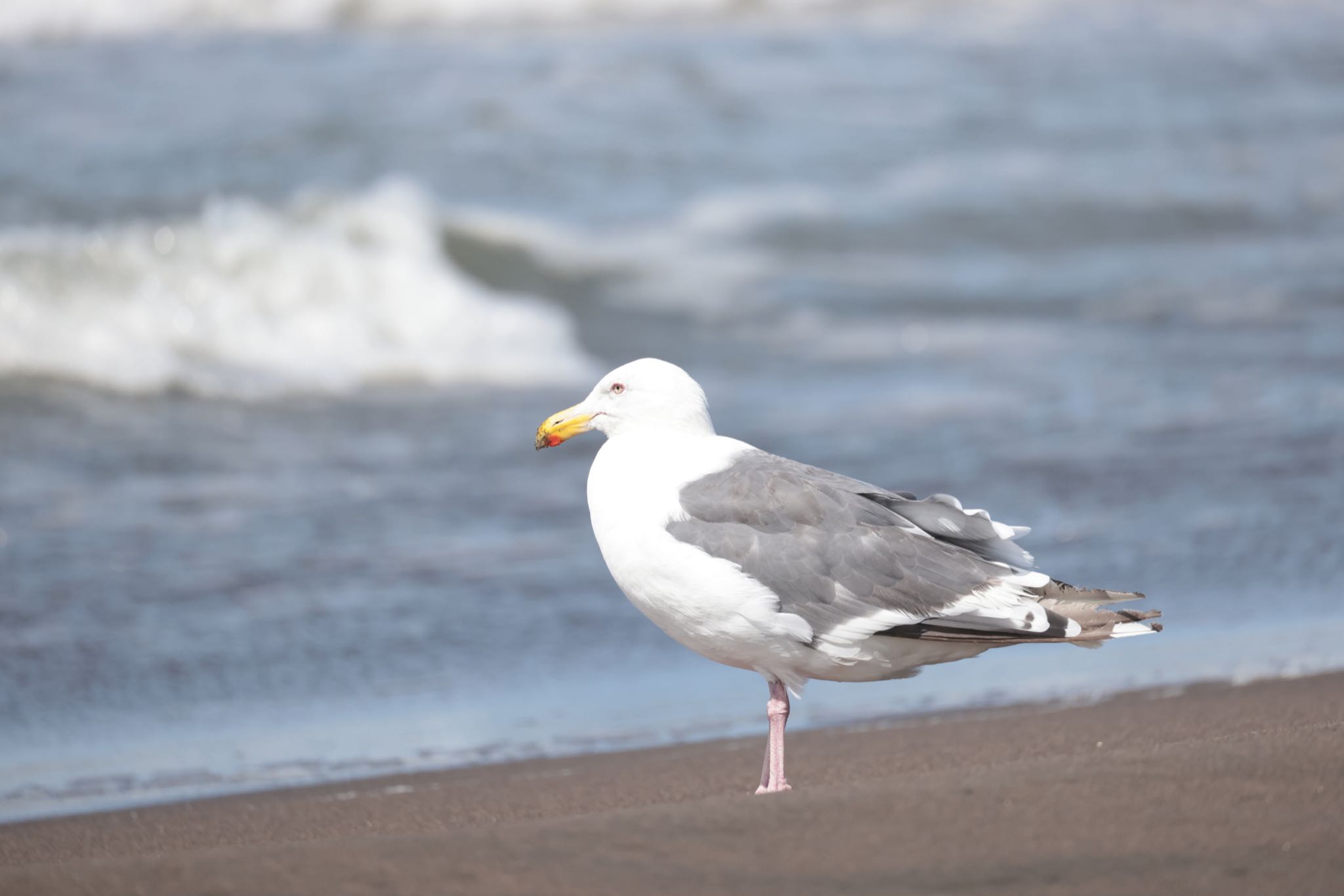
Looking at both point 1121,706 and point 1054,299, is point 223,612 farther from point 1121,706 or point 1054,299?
point 1054,299

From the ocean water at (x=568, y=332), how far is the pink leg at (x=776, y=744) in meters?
0.73

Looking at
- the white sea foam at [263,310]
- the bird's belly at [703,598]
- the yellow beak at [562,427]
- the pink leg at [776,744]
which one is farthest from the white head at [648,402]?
the white sea foam at [263,310]

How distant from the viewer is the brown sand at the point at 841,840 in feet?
9.97

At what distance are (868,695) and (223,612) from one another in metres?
2.47

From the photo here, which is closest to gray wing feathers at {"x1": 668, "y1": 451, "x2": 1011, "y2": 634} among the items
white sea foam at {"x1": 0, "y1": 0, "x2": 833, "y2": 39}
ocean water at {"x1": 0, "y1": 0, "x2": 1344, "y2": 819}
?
ocean water at {"x1": 0, "y1": 0, "x2": 1344, "y2": 819}

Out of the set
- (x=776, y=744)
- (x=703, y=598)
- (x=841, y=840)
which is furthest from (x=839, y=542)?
(x=841, y=840)

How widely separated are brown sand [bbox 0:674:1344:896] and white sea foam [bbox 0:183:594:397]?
19.4ft

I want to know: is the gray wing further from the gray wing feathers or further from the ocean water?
the ocean water

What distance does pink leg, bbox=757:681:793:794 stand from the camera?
4234mm

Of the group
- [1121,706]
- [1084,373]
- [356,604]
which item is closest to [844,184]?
[1084,373]

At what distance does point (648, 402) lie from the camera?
4664 millimetres

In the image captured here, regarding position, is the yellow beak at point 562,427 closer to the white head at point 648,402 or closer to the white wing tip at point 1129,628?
the white head at point 648,402

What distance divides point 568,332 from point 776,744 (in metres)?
7.87

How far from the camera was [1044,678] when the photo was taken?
18.3 feet
